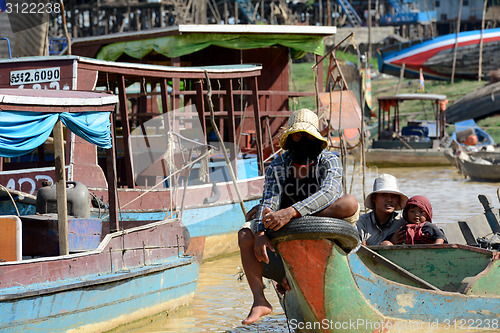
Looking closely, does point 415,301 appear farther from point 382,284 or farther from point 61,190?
point 61,190

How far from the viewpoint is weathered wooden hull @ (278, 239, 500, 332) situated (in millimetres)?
5273

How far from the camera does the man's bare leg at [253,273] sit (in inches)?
196

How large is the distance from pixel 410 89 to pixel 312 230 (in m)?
29.8

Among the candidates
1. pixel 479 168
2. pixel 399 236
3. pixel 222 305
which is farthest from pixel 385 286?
pixel 479 168

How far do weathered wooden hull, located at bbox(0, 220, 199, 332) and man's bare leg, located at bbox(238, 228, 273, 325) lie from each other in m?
1.97

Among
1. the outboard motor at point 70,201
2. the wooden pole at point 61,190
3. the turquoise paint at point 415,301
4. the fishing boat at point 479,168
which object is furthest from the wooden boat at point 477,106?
the wooden pole at point 61,190

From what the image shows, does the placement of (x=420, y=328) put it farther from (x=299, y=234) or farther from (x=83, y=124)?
(x=83, y=124)

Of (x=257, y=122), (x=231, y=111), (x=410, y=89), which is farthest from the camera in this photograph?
(x=410, y=89)

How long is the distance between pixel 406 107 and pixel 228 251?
20.9m

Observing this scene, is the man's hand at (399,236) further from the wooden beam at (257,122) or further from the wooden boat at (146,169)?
the wooden beam at (257,122)

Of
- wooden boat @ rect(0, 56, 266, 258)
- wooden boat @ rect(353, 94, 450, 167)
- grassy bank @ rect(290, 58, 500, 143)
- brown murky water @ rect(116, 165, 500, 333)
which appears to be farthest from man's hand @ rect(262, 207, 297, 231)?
grassy bank @ rect(290, 58, 500, 143)

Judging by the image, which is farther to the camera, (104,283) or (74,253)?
(74,253)

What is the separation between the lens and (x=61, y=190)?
21.9 ft

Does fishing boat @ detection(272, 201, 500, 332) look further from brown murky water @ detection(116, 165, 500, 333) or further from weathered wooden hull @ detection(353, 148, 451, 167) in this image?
weathered wooden hull @ detection(353, 148, 451, 167)
